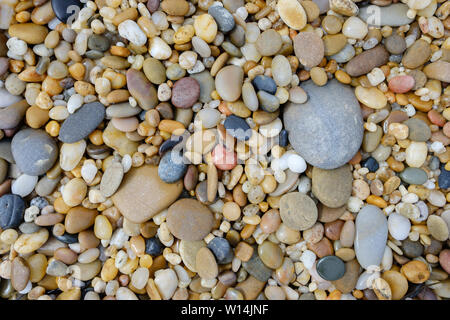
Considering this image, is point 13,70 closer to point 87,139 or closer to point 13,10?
point 13,10

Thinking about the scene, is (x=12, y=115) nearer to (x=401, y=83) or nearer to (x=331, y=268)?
(x=331, y=268)

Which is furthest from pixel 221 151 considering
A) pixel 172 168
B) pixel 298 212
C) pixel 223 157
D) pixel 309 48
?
pixel 309 48

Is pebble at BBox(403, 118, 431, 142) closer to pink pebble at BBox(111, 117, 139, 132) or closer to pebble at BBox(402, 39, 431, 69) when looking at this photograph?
pebble at BBox(402, 39, 431, 69)

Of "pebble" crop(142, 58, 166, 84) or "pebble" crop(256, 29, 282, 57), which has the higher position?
"pebble" crop(256, 29, 282, 57)

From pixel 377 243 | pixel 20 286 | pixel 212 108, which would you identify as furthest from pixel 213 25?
pixel 20 286

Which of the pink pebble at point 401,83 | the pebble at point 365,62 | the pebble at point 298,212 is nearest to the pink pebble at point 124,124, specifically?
the pebble at point 298,212

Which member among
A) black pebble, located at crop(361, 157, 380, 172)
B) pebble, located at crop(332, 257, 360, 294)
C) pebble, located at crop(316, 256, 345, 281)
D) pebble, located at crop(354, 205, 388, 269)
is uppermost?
black pebble, located at crop(361, 157, 380, 172)

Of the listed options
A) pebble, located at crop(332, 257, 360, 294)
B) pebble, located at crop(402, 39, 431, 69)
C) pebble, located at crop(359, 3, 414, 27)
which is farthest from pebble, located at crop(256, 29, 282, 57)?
pebble, located at crop(332, 257, 360, 294)
